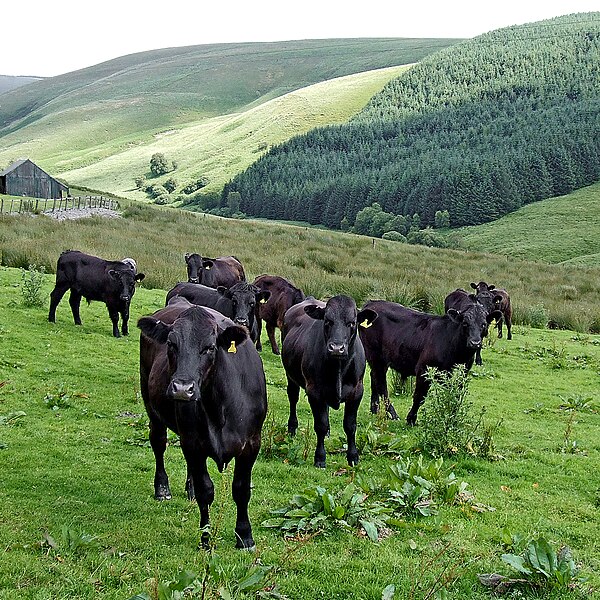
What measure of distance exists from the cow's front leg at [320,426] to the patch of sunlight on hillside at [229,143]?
130488mm

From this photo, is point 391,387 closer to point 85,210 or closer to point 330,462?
point 330,462

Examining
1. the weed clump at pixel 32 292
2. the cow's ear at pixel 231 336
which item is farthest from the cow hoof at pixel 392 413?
the weed clump at pixel 32 292

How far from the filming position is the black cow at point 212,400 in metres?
5.25

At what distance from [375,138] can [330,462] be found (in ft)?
493

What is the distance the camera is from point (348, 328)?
812cm

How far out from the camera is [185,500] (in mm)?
6715

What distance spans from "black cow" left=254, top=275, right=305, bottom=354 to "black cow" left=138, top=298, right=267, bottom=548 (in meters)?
9.03

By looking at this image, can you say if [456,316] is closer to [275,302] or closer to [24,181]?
[275,302]

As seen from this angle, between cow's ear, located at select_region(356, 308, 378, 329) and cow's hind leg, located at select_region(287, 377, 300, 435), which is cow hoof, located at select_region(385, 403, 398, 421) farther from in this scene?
cow's ear, located at select_region(356, 308, 378, 329)

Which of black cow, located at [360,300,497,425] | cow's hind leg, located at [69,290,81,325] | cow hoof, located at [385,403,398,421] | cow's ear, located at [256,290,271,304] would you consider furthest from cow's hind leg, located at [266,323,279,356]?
cow hoof, located at [385,403,398,421]

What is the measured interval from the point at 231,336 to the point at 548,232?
3670 inches

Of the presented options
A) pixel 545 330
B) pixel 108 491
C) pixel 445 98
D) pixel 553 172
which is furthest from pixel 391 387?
pixel 445 98

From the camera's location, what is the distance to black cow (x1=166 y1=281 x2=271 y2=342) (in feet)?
41.2

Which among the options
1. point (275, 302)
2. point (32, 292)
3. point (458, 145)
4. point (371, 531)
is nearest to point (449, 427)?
point (371, 531)
